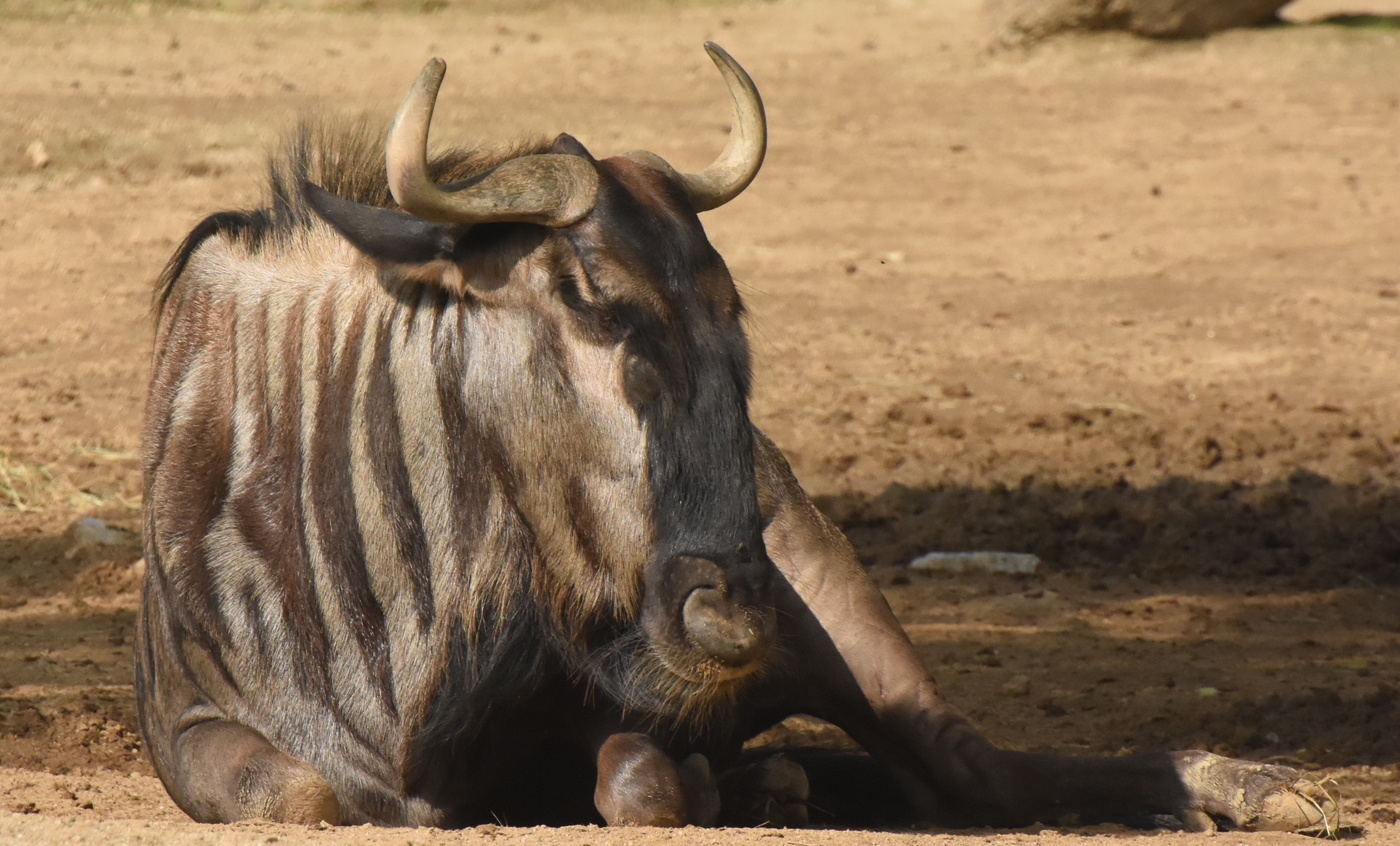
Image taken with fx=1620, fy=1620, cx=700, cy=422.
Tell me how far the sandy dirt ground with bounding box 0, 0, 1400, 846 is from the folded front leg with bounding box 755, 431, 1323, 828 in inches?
6.5

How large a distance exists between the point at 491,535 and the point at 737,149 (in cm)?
108

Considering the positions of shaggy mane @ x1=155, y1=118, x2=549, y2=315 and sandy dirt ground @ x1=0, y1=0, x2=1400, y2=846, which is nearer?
shaggy mane @ x1=155, y1=118, x2=549, y2=315

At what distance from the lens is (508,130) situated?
35.5 feet

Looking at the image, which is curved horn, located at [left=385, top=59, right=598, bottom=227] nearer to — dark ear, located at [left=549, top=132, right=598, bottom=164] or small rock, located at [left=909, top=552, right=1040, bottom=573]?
dark ear, located at [left=549, top=132, right=598, bottom=164]

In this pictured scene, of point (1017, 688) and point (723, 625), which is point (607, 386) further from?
point (1017, 688)

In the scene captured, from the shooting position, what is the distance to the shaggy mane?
3816 millimetres

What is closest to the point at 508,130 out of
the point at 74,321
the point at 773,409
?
the point at 74,321

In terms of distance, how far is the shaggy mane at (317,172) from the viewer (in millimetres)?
3816

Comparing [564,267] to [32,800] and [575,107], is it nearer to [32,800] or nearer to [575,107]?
[32,800]

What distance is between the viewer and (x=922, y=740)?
155 inches

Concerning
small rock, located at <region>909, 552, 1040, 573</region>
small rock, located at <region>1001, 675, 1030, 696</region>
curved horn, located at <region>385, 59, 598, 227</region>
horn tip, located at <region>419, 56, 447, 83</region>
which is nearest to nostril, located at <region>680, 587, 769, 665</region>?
curved horn, located at <region>385, 59, 598, 227</region>

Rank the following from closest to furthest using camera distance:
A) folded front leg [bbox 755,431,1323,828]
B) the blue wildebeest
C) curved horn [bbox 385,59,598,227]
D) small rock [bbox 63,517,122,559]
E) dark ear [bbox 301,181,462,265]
Answer: curved horn [bbox 385,59,598,227] < the blue wildebeest < dark ear [bbox 301,181,462,265] < folded front leg [bbox 755,431,1323,828] < small rock [bbox 63,517,122,559]

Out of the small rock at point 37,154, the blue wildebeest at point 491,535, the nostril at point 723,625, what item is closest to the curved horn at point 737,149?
the blue wildebeest at point 491,535

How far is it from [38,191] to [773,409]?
492 centimetres
